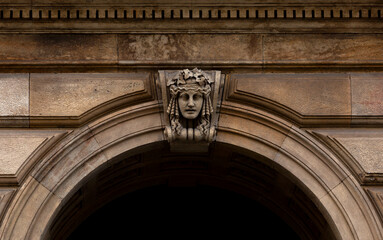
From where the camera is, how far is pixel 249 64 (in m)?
14.3

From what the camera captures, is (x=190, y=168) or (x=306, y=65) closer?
(x=306, y=65)

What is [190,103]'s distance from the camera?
13.9 metres

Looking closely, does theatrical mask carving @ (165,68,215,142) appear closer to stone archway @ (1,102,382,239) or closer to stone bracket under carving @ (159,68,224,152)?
stone bracket under carving @ (159,68,224,152)

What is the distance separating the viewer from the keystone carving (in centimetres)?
1395

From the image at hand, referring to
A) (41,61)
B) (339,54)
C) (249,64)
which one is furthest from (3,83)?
(339,54)

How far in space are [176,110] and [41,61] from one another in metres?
1.84

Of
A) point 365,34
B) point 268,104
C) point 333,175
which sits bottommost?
point 333,175

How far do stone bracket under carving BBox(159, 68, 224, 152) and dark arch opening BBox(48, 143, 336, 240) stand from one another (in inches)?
11.5

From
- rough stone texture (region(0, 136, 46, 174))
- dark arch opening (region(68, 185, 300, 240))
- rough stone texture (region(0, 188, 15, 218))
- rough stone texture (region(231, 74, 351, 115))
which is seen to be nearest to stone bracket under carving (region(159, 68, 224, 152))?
rough stone texture (region(231, 74, 351, 115))

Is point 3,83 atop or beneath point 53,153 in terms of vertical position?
atop

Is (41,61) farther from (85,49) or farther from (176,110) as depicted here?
(176,110)

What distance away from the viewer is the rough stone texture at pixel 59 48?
14.3m

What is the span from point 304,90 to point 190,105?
4.95 ft

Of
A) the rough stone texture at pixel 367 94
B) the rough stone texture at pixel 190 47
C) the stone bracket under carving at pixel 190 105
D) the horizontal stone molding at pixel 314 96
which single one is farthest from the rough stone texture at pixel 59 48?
the rough stone texture at pixel 367 94
